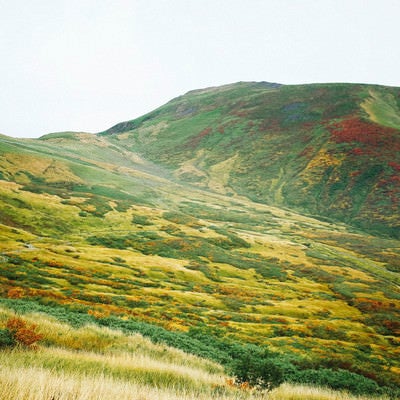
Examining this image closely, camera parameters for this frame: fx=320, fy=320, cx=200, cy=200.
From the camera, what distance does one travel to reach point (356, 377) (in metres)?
21.3

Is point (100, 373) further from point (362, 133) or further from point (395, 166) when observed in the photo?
point (362, 133)

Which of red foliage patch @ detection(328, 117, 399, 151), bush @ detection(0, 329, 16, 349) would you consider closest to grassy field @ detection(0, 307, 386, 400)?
bush @ detection(0, 329, 16, 349)

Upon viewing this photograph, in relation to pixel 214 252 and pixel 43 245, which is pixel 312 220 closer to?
pixel 214 252

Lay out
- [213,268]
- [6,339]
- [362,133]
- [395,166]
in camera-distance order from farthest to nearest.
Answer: [362,133] < [395,166] < [213,268] < [6,339]

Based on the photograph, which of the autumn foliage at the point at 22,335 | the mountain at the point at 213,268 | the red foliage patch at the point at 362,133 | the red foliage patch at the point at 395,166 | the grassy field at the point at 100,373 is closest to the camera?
the grassy field at the point at 100,373

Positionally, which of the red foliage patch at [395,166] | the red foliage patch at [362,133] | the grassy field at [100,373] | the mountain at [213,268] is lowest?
the mountain at [213,268]

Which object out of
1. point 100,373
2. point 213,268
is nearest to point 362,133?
point 213,268

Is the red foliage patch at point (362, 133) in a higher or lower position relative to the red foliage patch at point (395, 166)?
higher

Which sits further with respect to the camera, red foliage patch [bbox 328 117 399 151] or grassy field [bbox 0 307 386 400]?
red foliage patch [bbox 328 117 399 151]

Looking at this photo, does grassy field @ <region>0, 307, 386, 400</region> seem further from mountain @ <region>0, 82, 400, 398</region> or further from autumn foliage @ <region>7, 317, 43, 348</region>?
mountain @ <region>0, 82, 400, 398</region>

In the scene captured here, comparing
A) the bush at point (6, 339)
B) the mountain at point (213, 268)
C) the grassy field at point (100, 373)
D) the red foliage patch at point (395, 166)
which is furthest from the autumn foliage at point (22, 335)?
the red foliage patch at point (395, 166)

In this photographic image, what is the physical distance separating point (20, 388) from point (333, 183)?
17391 centimetres

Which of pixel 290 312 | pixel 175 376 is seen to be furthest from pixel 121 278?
pixel 175 376

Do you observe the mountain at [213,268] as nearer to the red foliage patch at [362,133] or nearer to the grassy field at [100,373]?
the grassy field at [100,373]
